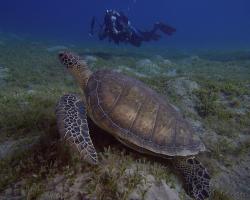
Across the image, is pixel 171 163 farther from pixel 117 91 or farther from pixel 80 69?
pixel 80 69

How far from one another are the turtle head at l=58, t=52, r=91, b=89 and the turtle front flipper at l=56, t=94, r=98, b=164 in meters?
0.80

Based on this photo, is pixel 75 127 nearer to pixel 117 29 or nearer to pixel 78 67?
pixel 78 67

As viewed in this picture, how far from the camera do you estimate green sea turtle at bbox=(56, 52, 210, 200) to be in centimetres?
411

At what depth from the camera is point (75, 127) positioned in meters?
3.92

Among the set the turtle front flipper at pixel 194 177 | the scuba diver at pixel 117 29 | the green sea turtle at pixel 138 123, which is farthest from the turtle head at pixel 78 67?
the scuba diver at pixel 117 29

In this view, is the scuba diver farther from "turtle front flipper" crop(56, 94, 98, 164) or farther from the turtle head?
"turtle front flipper" crop(56, 94, 98, 164)

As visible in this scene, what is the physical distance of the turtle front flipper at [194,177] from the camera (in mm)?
4082

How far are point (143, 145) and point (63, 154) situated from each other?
4.07 feet

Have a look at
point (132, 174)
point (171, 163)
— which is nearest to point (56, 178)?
point (132, 174)

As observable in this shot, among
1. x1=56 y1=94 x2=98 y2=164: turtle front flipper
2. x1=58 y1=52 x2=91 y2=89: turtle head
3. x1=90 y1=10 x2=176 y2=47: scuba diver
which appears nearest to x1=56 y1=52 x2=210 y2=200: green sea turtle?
x1=56 y1=94 x2=98 y2=164: turtle front flipper

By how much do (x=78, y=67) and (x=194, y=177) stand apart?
2.87 metres

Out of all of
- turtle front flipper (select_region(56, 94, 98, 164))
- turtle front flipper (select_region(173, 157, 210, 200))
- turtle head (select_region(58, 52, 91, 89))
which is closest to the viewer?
turtle front flipper (select_region(56, 94, 98, 164))

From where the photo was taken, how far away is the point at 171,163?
15.2 ft

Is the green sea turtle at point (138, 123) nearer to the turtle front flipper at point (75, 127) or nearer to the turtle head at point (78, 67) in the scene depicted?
the turtle front flipper at point (75, 127)
